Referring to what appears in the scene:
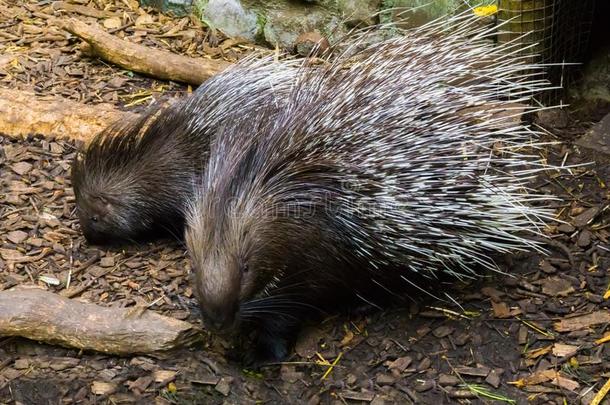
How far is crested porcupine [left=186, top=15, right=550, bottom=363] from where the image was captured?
2826 millimetres

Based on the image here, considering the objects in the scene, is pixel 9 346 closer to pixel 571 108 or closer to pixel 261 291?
pixel 261 291

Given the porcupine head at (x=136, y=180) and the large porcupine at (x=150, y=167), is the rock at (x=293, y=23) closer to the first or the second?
the large porcupine at (x=150, y=167)

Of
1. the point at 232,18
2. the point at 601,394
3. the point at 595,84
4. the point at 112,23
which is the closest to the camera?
the point at 601,394

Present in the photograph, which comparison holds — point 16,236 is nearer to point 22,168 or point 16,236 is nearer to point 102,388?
point 22,168

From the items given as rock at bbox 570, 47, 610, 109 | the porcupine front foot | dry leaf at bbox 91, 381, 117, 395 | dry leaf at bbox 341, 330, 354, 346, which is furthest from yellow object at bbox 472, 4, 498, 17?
dry leaf at bbox 91, 381, 117, 395

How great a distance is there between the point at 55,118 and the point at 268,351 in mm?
1965

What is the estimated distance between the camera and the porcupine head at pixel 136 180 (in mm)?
3578

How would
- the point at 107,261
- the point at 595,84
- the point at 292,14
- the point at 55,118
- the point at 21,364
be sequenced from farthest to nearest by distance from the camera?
the point at 292,14
the point at 55,118
the point at 595,84
the point at 107,261
the point at 21,364

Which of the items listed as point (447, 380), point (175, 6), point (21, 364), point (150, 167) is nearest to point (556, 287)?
point (447, 380)

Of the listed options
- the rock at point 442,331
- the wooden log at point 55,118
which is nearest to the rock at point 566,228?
the rock at point 442,331

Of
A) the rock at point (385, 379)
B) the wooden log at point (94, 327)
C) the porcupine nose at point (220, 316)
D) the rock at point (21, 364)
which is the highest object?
the porcupine nose at point (220, 316)

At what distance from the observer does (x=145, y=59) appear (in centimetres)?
458

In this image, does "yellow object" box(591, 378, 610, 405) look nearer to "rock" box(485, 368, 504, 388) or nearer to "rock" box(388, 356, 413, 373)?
"rock" box(485, 368, 504, 388)

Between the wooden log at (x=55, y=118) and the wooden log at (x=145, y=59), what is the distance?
0.42m
